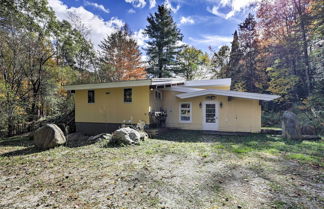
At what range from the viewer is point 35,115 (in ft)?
41.8

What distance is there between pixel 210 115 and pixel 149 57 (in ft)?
42.1

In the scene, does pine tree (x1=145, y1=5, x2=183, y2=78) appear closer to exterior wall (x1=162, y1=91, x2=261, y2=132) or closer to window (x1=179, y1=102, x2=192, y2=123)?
window (x1=179, y1=102, x2=192, y2=123)

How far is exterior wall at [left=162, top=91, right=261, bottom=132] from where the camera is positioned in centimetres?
881

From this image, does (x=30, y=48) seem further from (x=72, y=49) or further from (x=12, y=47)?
(x=72, y=49)

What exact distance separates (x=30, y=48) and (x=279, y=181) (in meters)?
15.1

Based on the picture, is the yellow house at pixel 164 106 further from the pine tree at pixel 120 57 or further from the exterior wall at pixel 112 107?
the pine tree at pixel 120 57

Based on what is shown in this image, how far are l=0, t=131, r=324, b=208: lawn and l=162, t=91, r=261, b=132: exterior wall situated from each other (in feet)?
11.4

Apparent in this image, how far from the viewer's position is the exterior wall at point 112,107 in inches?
363

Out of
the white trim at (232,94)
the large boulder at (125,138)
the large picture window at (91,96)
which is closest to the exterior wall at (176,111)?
the white trim at (232,94)

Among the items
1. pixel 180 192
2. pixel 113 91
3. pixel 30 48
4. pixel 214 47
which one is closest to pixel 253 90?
pixel 214 47

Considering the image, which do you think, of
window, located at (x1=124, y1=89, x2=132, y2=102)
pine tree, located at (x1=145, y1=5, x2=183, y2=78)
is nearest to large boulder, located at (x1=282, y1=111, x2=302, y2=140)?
window, located at (x1=124, y1=89, x2=132, y2=102)

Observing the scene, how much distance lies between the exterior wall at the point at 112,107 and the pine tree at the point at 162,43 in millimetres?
9834

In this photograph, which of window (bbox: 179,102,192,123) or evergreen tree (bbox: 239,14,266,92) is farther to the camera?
evergreen tree (bbox: 239,14,266,92)

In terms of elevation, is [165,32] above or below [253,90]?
above
